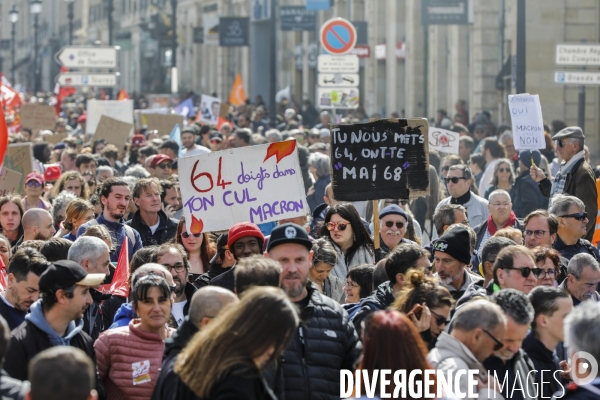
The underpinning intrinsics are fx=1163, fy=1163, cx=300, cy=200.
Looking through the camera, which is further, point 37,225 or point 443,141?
point 443,141

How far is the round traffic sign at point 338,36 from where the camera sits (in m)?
19.3

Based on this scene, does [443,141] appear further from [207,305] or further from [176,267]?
[207,305]

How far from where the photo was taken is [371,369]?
14.1 ft

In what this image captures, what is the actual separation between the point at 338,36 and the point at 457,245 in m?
13.1

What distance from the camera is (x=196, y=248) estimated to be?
28.0 ft

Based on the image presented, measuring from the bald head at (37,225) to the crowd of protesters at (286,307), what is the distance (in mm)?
13

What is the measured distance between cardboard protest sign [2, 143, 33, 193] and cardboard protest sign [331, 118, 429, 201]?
18.9ft

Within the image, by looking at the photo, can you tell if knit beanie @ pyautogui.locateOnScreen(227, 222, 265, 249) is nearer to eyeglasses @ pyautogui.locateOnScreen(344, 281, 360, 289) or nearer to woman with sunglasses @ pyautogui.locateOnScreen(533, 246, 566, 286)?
eyeglasses @ pyautogui.locateOnScreen(344, 281, 360, 289)

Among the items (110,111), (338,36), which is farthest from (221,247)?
(110,111)

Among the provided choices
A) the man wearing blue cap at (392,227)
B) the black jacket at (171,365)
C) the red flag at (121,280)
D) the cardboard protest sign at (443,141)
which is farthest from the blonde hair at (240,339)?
the cardboard protest sign at (443,141)

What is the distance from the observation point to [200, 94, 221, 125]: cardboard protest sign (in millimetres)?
23438

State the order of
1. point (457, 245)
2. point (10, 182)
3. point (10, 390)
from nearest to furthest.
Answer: point (10, 390), point (457, 245), point (10, 182)

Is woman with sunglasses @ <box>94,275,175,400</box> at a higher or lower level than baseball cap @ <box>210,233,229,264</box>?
lower

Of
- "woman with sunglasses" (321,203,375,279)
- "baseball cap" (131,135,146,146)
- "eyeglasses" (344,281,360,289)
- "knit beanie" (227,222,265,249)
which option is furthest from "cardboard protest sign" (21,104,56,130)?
"knit beanie" (227,222,265,249)
